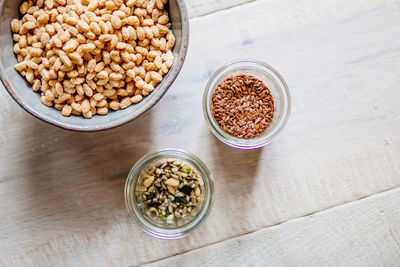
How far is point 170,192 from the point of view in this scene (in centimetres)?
101

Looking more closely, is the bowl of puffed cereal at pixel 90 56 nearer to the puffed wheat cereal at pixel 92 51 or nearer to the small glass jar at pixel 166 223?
the puffed wheat cereal at pixel 92 51

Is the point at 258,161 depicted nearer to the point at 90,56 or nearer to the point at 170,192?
the point at 170,192

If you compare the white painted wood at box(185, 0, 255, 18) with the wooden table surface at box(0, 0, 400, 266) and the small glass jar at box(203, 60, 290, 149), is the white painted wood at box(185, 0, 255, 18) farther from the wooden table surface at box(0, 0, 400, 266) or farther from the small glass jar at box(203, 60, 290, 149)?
the small glass jar at box(203, 60, 290, 149)

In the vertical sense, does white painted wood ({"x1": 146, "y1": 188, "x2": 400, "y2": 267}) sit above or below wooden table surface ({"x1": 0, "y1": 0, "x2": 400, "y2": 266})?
below

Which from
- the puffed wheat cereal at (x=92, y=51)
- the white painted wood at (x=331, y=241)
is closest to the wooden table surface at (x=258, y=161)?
the white painted wood at (x=331, y=241)

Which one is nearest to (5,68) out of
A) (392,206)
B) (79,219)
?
(79,219)

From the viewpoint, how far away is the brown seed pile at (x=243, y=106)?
3.31 ft

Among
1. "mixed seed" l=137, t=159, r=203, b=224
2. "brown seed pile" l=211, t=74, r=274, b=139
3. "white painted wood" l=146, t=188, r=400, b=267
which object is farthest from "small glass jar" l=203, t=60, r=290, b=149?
"white painted wood" l=146, t=188, r=400, b=267

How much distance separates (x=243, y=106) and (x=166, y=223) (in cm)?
38

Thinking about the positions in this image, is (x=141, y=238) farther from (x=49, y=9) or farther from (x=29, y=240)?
(x=49, y=9)

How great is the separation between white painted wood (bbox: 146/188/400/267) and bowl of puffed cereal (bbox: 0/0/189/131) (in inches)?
20.3

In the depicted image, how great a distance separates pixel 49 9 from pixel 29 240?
64 centimetres

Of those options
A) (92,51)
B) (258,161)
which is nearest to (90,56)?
(92,51)

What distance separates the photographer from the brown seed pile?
1008 mm
